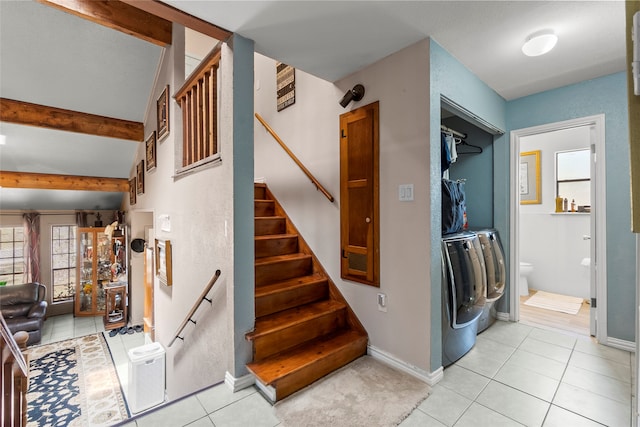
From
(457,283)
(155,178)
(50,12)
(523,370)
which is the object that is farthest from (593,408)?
(50,12)

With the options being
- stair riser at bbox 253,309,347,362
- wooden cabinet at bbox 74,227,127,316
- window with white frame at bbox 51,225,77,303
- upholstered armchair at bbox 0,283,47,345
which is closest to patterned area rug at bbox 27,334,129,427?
upholstered armchair at bbox 0,283,47,345

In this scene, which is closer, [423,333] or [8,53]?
[423,333]

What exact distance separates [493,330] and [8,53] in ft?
21.1

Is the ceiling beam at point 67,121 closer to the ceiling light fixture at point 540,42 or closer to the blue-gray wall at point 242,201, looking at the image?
the blue-gray wall at point 242,201

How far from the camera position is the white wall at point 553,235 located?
4023 mm

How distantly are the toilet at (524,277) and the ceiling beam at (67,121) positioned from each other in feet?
21.9

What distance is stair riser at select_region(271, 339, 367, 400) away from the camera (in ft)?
6.27

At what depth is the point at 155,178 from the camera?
4.33 meters

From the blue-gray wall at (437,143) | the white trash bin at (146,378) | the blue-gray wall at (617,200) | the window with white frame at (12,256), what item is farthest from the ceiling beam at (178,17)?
the window with white frame at (12,256)

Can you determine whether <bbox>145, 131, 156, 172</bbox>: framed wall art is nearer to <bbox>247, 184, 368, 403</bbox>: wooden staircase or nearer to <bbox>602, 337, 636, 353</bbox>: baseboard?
<bbox>247, 184, 368, 403</bbox>: wooden staircase

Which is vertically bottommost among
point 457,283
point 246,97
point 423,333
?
point 423,333

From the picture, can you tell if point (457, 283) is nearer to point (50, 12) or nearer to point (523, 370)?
point (523, 370)

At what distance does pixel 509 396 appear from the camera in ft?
6.27

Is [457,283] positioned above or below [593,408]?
above
